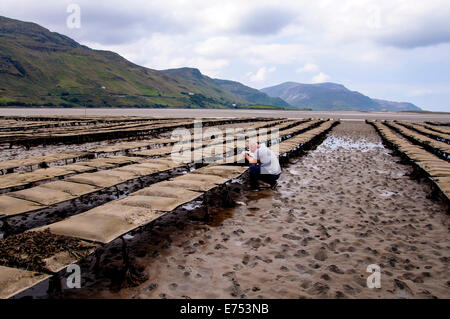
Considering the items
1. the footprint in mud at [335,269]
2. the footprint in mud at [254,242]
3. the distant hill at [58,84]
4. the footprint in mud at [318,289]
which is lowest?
the footprint in mud at [318,289]

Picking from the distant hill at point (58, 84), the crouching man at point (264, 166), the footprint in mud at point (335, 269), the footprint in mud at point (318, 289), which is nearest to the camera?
the footprint in mud at point (318, 289)

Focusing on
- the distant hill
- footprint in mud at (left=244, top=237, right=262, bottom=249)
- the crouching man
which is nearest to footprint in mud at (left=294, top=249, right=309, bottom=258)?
footprint in mud at (left=244, top=237, right=262, bottom=249)

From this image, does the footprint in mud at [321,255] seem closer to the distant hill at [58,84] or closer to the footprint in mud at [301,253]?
the footprint in mud at [301,253]

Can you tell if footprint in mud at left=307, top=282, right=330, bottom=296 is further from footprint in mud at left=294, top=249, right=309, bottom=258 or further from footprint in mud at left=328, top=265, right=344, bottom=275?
footprint in mud at left=294, top=249, right=309, bottom=258

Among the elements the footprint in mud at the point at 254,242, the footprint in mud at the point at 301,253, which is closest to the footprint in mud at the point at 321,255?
the footprint in mud at the point at 301,253

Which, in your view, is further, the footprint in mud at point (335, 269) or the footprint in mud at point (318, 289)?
the footprint in mud at point (335, 269)

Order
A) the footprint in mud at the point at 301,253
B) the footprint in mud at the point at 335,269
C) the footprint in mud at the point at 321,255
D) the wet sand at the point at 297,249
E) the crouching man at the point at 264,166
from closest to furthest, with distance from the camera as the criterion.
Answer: the wet sand at the point at 297,249 < the footprint in mud at the point at 335,269 < the footprint in mud at the point at 321,255 < the footprint in mud at the point at 301,253 < the crouching man at the point at 264,166

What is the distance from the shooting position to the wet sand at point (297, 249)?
4480 mm

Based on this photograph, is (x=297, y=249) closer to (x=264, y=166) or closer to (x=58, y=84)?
(x=264, y=166)

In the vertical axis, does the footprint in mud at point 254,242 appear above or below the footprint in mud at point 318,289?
above

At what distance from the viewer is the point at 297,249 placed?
580 centimetres
